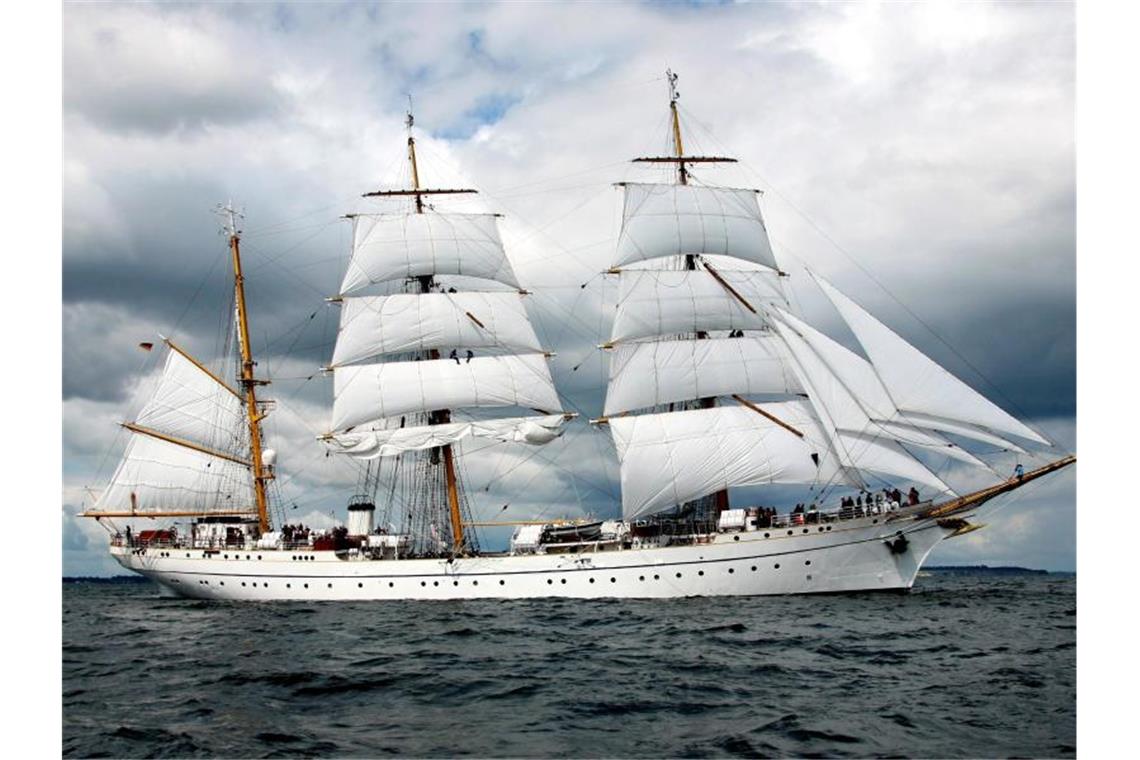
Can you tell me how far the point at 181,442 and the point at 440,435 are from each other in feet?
55.1

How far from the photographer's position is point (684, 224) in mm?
59562

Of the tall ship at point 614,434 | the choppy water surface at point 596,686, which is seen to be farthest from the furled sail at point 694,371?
the choppy water surface at point 596,686

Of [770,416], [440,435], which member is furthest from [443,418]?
→ [770,416]

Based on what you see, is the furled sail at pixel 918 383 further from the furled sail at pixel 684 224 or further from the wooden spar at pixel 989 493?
the furled sail at pixel 684 224

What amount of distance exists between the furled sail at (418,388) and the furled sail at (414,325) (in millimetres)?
1211

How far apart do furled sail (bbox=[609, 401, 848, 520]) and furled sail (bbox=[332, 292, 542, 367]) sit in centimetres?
1252

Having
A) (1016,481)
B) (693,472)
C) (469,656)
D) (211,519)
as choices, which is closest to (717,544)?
(693,472)

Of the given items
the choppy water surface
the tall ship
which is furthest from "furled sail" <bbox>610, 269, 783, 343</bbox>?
the choppy water surface

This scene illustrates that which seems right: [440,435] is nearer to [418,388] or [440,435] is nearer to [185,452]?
[418,388]

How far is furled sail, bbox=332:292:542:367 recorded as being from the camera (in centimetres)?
6028

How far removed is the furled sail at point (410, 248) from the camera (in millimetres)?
60875

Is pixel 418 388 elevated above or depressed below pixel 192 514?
above

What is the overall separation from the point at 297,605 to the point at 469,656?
26.5m
